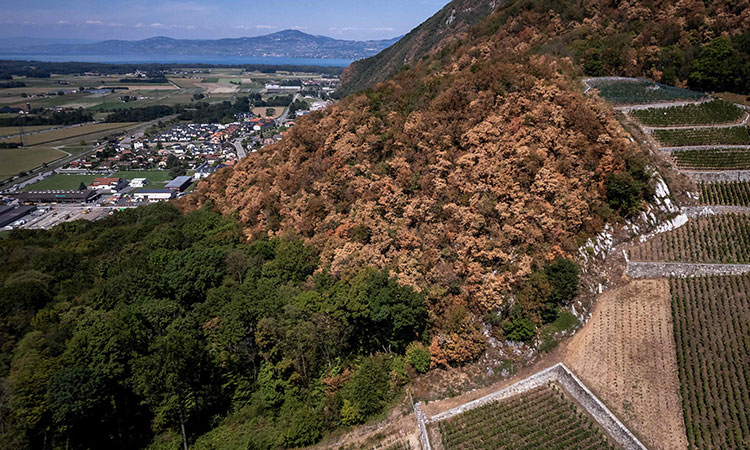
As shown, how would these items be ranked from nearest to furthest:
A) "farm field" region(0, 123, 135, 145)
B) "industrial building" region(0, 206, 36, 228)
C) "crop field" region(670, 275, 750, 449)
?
"crop field" region(670, 275, 750, 449) → "industrial building" region(0, 206, 36, 228) → "farm field" region(0, 123, 135, 145)

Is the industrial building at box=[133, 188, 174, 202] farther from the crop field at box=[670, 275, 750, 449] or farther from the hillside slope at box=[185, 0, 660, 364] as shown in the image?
the crop field at box=[670, 275, 750, 449]

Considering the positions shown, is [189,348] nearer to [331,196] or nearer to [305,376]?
[305,376]

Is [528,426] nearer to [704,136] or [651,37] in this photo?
[704,136]

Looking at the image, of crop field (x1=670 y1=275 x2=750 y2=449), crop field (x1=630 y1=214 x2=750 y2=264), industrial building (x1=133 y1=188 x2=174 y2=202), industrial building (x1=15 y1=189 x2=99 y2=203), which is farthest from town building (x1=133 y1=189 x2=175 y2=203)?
crop field (x1=670 y1=275 x2=750 y2=449)

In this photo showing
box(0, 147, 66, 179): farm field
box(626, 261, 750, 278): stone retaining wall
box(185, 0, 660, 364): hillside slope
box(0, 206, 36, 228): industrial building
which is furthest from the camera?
box(0, 147, 66, 179): farm field

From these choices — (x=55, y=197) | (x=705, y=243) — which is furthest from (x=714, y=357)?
(x=55, y=197)

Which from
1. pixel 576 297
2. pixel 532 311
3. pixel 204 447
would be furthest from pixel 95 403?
pixel 576 297

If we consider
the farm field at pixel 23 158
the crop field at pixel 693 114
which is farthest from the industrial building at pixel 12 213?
the crop field at pixel 693 114

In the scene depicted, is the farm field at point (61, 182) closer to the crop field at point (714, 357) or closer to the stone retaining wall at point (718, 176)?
the stone retaining wall at point (718, 176)
